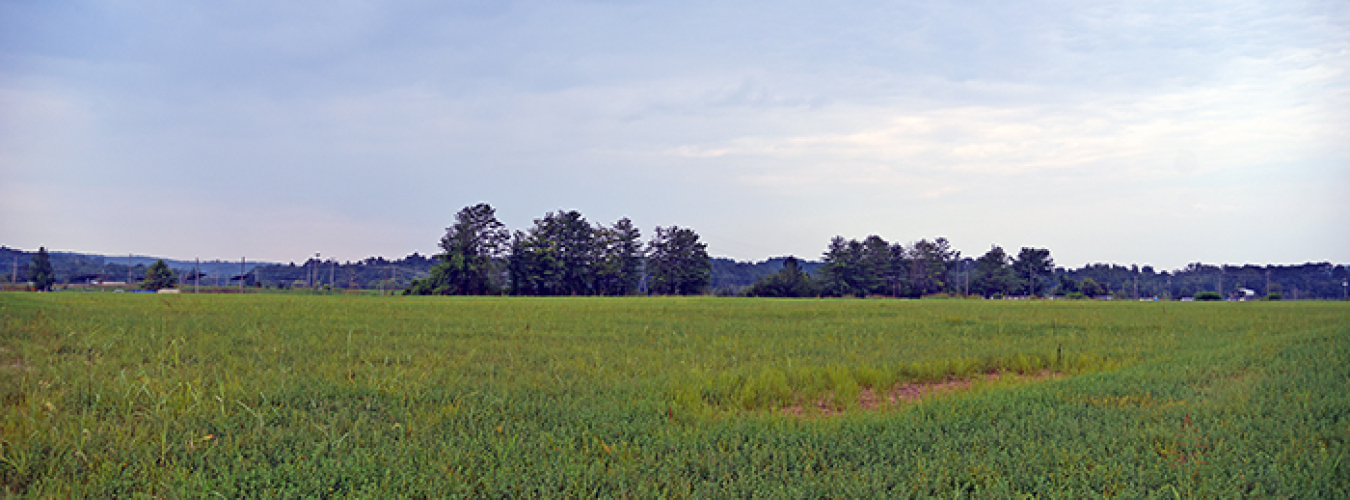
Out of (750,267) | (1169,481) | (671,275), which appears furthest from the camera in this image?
(750,267)

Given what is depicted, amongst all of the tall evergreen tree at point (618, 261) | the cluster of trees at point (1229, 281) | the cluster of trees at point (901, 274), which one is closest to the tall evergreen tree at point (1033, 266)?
the cluster of trees at point (901, 274)

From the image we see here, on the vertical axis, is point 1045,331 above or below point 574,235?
below

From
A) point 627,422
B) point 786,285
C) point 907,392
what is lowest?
point 907,392

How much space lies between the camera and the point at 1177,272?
14300 centimetres

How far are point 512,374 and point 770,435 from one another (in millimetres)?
3636

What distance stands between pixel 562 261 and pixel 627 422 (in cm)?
6465

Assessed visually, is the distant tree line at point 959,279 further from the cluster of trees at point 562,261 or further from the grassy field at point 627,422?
the grassy field at point 627,422

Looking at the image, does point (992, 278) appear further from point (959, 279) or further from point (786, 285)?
point (786, 285)

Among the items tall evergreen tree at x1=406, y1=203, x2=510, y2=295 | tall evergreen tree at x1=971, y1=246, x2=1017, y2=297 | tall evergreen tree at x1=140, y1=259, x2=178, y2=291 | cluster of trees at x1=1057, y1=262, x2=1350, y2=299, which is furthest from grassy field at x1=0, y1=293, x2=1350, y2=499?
cluster of trees at x1=1057, y1=262, x2=1350, y2=299

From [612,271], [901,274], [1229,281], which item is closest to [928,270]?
[901,274]

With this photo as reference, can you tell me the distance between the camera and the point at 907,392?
8.60m

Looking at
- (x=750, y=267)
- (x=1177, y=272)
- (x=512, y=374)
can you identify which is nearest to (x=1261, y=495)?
(x=512, y=374)

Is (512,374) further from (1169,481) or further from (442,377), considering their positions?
(1169,481)

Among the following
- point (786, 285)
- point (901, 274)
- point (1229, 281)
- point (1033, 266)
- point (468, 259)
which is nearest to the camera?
point (468, 259)
